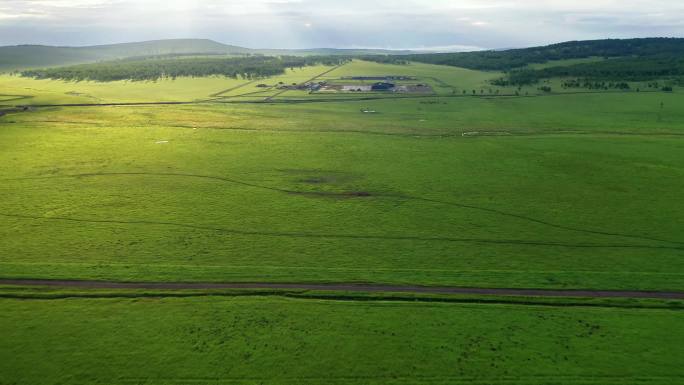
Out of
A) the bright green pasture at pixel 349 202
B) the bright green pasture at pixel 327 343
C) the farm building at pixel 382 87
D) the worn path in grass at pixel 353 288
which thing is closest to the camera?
the bright green pasture at pixel 327 343

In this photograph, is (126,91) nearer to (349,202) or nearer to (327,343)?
A: (349,202)

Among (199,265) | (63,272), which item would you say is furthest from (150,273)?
(63,272)

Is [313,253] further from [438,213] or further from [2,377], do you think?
[2,377]

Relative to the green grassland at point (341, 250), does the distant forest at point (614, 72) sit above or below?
above

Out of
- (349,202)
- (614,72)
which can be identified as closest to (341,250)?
(349,202)

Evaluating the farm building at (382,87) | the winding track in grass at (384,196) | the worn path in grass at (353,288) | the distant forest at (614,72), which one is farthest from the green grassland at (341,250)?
the distant forest at (614,72)

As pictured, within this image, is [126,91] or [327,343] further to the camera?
[126,91]

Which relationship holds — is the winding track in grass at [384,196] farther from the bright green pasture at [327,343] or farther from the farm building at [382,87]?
the farm building at [382,87]

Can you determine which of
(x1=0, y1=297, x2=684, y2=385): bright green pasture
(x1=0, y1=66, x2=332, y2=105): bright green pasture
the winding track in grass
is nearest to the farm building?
(x1=0, y1=66, x2=332, y2=105): bright green pasture
